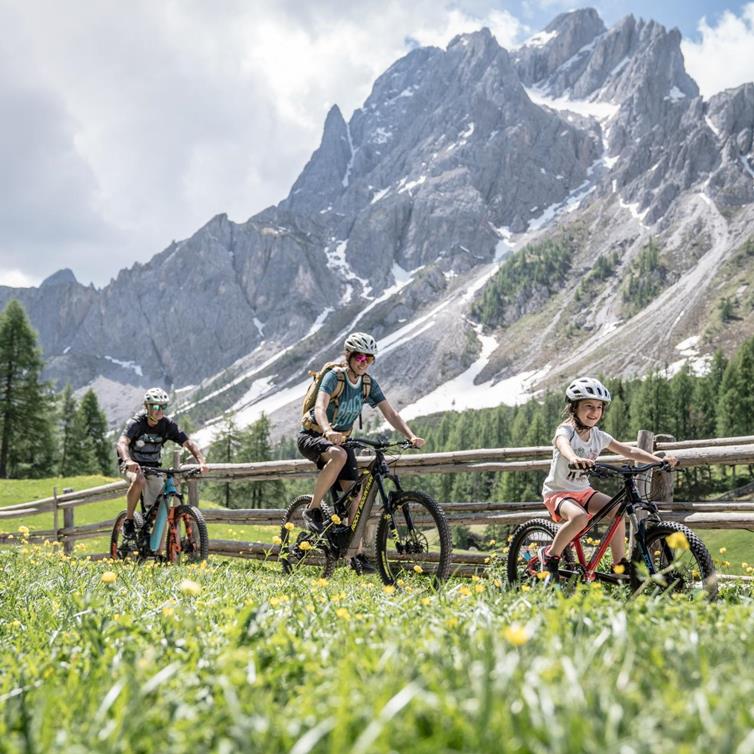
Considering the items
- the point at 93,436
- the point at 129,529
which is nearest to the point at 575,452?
the point at 129,529

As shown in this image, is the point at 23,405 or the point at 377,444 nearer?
the point at 377,444

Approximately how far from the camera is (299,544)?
744cm

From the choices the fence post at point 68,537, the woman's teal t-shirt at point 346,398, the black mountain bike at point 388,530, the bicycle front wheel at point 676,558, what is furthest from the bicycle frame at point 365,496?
the fence post at point 68,537

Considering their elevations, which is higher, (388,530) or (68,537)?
(388,530)

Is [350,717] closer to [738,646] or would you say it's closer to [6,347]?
[738,646]

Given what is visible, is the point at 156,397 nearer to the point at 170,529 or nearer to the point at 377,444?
the point at 170,529

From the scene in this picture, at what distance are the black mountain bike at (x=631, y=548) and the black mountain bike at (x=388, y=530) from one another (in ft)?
2.84

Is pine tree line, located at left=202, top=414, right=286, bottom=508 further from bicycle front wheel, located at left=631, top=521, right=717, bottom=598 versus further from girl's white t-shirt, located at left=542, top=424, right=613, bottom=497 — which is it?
bicycle front wheel, located at left=631, top=521, right=717, bottom=598

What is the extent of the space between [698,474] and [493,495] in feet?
88.5

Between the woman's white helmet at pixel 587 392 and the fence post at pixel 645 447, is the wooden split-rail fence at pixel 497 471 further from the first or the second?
the woman's white helmet at pixel 587 392

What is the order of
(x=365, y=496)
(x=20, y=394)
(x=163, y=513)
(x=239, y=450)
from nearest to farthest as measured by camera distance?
(x=365, y=496)
(x=163, y=513)
(x=20, y=394)
(x=239, y=450)

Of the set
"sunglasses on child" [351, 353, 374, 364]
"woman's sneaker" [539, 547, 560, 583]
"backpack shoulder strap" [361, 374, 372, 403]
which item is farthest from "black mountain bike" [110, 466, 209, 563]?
"woman's sneaker" [539, 547, 560, 583]

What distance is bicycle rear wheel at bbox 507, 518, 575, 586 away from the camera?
21.6 ft

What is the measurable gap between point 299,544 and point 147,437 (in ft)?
14.7
